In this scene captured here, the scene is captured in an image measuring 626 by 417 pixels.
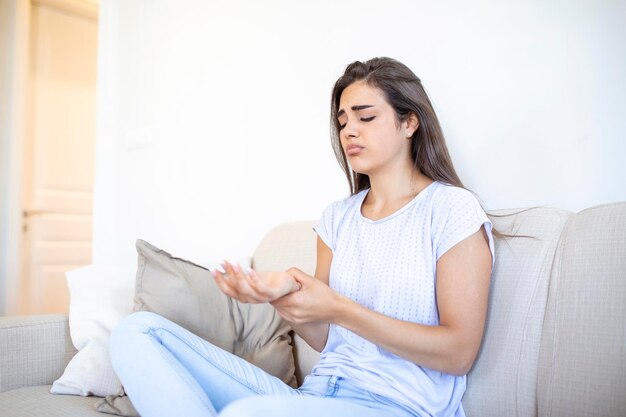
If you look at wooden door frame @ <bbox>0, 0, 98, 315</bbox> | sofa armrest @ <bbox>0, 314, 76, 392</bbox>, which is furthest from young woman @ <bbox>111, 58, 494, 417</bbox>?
wooden door frame @ <bbox>0, 0, 98, 315</bbox>

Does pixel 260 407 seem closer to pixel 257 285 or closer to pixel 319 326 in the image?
pixel 257 285

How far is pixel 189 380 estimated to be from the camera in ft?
3.19

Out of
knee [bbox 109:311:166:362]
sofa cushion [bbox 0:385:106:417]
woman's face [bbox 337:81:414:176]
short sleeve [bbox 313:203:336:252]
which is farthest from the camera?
short sleeve [bbox 313:203:336:252]

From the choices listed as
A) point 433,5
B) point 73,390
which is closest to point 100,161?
point 73,390

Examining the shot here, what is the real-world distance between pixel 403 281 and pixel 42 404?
2.84ft

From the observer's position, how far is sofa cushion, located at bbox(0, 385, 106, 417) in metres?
1.14

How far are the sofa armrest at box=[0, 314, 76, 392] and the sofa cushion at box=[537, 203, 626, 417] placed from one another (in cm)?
123

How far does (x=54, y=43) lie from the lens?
3588mm

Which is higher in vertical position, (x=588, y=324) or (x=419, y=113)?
(x=419, y=113)

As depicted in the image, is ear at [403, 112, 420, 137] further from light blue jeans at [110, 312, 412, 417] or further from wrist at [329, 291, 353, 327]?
light blue jeans at [110, 312, 412, 417]

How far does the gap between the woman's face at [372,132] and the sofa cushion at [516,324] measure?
332 mm

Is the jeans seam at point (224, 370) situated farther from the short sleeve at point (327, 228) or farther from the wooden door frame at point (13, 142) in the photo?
the wooden door frame at point (13, 142)

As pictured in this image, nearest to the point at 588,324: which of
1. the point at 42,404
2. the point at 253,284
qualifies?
the point at 253,284

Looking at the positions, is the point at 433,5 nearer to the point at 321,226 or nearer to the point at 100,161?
the point at 321,226
